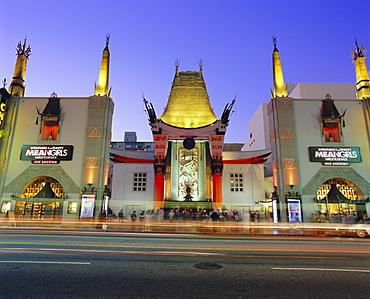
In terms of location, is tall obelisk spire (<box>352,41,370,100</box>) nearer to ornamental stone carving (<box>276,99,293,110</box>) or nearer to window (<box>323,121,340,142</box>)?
window (<box>323,121,340,142</box>)

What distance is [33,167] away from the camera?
24016 millimetres

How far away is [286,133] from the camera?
79.6 feet

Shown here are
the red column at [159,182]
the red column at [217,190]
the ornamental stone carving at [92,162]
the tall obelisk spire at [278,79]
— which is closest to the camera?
the ornamental stone carving at [92,162]

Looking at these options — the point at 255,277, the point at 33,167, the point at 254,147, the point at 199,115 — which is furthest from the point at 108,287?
the point at 254,147

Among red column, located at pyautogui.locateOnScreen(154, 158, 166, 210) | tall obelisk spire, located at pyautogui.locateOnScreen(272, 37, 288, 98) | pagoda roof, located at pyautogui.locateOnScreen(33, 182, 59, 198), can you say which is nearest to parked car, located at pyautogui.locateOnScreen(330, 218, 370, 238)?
tall obelisk spire, located at pyautogui.locateOnScreen(272, 37, 288, 98)

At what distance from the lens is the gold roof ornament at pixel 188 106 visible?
1298 inches

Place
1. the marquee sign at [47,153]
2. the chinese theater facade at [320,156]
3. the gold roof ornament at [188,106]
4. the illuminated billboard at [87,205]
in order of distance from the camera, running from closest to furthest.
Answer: the illuminated billboard at [87,205] → the chinese theater facade at [320,156] → the marquee sign at [47,153] → the gold roof ornament at [188,106]

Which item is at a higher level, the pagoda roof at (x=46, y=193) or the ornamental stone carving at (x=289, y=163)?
the ornamental stone carving at (x=289, y=163)

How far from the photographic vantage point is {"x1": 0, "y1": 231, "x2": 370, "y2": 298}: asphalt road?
4.36 meters

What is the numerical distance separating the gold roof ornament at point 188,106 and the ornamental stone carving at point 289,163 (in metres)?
11.3

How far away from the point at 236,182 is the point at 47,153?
20.5 m

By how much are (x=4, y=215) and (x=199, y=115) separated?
22.1 m

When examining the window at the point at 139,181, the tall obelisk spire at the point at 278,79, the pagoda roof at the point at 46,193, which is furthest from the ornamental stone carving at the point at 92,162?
the tall obelisk spire at the point at 278,79

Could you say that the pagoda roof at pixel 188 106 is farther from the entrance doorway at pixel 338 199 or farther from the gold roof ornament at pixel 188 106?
the entrance doorway at pixel 338 199
